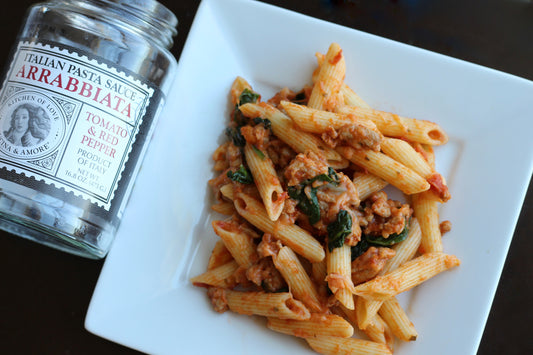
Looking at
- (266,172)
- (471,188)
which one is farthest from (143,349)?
(471,188)

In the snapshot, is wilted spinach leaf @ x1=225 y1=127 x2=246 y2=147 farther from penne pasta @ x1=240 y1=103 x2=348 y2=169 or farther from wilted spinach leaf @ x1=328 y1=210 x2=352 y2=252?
wilted spinach leaf @ x1=328 y1=210 x2=352 y2=252

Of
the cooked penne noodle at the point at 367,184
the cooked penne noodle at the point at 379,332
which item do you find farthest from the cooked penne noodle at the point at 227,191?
the cooked penne noodle at the point at 379,332

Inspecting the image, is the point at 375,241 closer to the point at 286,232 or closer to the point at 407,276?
the point at 407,276

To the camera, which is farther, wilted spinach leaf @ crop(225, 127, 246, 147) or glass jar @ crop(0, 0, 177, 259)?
wilted spinach leaf @ crop(225, 127, 246, 147)

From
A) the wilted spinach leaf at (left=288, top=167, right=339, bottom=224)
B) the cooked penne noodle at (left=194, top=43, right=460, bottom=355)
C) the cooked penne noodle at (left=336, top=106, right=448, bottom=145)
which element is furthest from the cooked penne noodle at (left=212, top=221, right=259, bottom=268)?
the cooked penne noodle at (left=336, top=106, right=448, bottom=145)

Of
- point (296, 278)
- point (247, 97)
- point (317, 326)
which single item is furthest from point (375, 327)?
point (247, 97)
